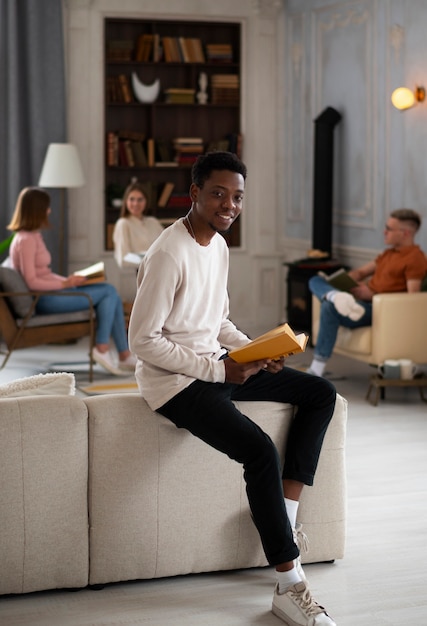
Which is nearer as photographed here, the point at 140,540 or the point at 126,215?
the point at 140,540

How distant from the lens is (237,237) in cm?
915

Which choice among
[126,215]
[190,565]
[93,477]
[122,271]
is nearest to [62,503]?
[93,477]

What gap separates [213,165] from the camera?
3.23m

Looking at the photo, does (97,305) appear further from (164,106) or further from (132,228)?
(164,106)

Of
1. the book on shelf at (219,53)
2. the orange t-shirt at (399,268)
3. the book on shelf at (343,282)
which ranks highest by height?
the book on shelf at (219,53)

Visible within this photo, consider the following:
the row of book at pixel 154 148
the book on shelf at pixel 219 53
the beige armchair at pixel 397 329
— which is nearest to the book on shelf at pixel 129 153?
the row of book at pixel 154 148

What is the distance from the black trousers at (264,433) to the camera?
301 cm

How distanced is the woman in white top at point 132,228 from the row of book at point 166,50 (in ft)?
5.13

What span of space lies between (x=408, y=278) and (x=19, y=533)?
369 centimetres

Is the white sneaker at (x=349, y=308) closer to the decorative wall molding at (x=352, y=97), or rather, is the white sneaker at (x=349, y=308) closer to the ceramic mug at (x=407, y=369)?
the ceramic mug at (x=407, y=369)

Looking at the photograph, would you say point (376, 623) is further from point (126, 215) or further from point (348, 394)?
point (126, 215)

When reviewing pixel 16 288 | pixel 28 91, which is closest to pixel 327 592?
pixel 16 288

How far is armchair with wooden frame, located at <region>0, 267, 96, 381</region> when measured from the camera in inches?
253

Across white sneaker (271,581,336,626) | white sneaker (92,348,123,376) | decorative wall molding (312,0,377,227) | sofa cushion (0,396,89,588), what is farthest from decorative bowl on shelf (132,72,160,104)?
white sneaker (271,581,336,626)
